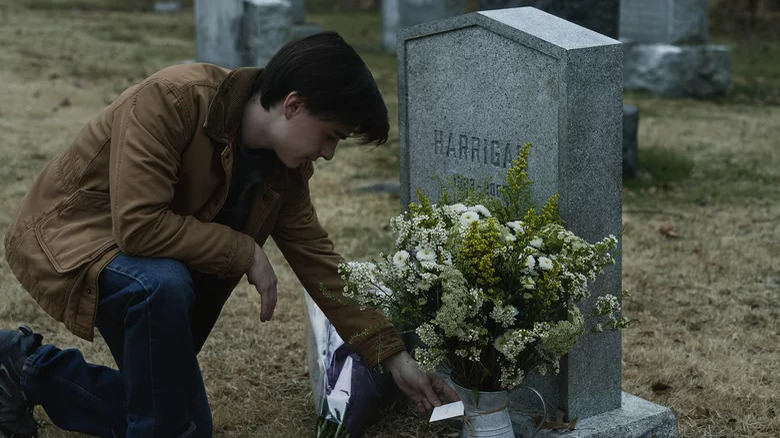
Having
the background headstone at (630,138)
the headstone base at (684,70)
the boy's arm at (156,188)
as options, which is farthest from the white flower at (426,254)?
the headstone base at (684,70)

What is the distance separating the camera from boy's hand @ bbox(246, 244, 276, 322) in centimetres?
274

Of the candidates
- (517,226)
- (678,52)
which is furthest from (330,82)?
A: (678,52)

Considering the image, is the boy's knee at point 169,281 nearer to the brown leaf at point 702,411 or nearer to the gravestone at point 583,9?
the brown leaf at point 702,411

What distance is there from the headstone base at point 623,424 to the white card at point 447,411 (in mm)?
344

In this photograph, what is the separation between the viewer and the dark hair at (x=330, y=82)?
2584mm

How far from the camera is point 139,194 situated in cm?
→ 257

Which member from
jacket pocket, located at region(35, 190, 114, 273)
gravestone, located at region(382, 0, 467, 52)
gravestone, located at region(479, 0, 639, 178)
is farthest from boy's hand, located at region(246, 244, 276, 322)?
gravestone, located at region(382, 0, 467, 52)

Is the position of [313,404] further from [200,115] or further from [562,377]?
[200,115]

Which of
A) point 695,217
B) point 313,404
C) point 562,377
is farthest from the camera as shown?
point 695,217

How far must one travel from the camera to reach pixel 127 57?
1174 cm

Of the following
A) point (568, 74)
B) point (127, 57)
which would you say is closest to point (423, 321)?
point (568, 74)

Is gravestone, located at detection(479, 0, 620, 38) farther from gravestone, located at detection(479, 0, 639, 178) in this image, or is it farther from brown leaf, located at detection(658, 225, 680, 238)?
brown leaf, located at detection(658, 225, 680, 238)

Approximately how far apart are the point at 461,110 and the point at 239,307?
177 centimetres

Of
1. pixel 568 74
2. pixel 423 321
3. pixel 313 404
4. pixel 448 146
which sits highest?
pixel 568 74
